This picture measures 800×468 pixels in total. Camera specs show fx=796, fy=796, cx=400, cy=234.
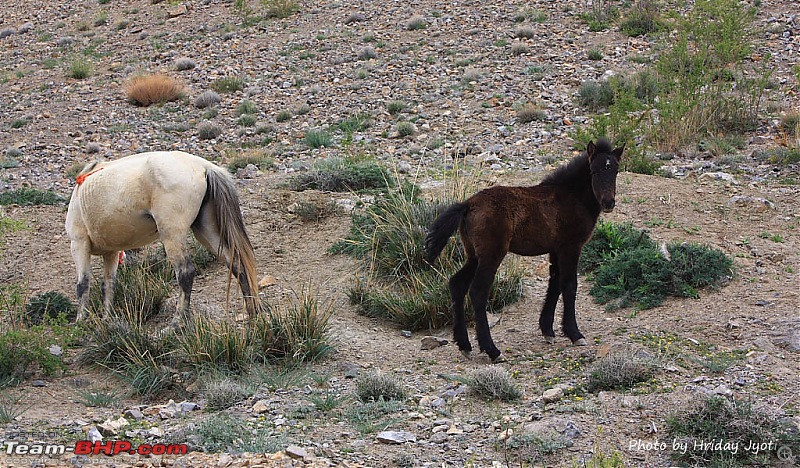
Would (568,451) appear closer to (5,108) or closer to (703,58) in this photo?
(703,58)

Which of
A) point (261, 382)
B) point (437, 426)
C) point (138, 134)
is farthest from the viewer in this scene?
point (138, 134)

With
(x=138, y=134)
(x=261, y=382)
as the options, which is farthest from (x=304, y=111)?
(x=261, y=382)

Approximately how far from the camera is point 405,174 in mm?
12305

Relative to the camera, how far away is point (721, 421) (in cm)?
489

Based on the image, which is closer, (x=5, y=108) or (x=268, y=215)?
(x=268, y=215)

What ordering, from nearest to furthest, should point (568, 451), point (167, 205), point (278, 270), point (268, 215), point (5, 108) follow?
point (568, 451) → point (167, 205) → point (278, 270) → point (268, 215) → point (5, 108)

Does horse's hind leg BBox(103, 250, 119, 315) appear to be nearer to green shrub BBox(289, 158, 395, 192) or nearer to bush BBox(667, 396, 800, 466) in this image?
green shrub BBox(289, 158, 395, 192)

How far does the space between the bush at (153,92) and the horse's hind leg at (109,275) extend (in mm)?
11854

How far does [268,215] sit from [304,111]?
7.42 metres

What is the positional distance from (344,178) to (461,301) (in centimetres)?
516

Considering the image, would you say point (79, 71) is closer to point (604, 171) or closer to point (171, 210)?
point (171, 210)

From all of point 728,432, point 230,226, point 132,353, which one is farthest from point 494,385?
point 230,226

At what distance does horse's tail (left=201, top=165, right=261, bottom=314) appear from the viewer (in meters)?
7.84

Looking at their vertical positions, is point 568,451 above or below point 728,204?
above
